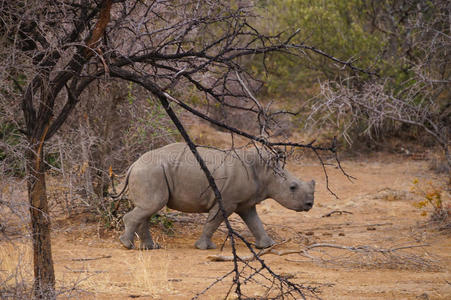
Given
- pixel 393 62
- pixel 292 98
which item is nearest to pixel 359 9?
pixel 393 62

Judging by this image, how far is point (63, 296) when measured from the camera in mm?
5840

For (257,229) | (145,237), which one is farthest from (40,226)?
(257,229)

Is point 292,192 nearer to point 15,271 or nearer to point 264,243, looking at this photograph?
point 264,243

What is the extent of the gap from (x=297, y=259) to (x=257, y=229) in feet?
3.12

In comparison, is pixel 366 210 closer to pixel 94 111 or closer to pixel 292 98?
pixel 94 111

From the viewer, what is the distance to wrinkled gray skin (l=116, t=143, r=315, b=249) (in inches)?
317

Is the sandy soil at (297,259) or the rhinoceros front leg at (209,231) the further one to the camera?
the rhinoceros front leg at (209,231)

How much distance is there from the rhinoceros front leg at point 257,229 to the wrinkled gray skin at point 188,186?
0.01 m

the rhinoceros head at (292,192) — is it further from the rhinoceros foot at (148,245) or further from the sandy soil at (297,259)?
the rhinoceros foot at (148,245)

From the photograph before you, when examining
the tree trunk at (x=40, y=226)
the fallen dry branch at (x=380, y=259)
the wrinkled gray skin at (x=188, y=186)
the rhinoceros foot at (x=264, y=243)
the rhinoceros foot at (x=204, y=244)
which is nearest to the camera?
the tree trunk at (x=40, y=226)

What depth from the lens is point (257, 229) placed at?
854 cm

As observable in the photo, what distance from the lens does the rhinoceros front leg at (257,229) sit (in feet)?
27.9

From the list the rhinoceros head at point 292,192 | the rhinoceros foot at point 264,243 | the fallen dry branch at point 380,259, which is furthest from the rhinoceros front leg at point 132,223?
the fallen dry branch at point 380,259

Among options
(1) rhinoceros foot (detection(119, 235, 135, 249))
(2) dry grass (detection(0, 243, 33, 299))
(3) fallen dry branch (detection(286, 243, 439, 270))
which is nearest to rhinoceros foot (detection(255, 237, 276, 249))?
(3) fallen dry branch (detection(286, 243, 439, 270))
